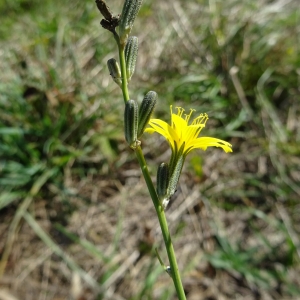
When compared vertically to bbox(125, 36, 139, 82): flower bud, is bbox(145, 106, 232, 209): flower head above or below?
below

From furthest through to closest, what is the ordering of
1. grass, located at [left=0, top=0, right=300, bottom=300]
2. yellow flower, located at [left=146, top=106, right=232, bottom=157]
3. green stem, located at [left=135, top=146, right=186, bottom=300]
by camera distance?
grass, located at [left=0, top=0, right=300, bottom=300] < yellow flower, located at [left=146, top=106, right=232, bottom=157] < green stem, located at [left=135, top=146, right=186, bottom=300]

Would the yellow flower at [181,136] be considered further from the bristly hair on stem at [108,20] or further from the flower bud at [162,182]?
the bristly hair on stem at [108,20]

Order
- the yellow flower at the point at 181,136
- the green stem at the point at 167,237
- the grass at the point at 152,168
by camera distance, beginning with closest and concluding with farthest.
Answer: the green stem at the point at 167,237 → the yellow flower at the point at 181,136 → the grass at the point at 152,168

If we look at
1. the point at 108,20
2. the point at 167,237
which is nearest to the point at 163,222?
the point at 167,237

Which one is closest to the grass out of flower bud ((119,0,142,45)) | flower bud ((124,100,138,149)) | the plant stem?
the plant stem

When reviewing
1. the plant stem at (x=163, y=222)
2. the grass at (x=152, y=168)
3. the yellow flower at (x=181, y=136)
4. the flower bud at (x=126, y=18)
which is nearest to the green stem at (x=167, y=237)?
the plant stem at (x=163, y=222)

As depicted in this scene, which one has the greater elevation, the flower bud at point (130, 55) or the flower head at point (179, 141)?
the flower bud at point (130, 55)

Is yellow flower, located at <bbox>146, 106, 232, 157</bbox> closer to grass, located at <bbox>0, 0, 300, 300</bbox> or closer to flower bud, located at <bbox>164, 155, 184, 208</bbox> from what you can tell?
flower bud, located at <bbox>164, 155, 184, 208</bbox>
